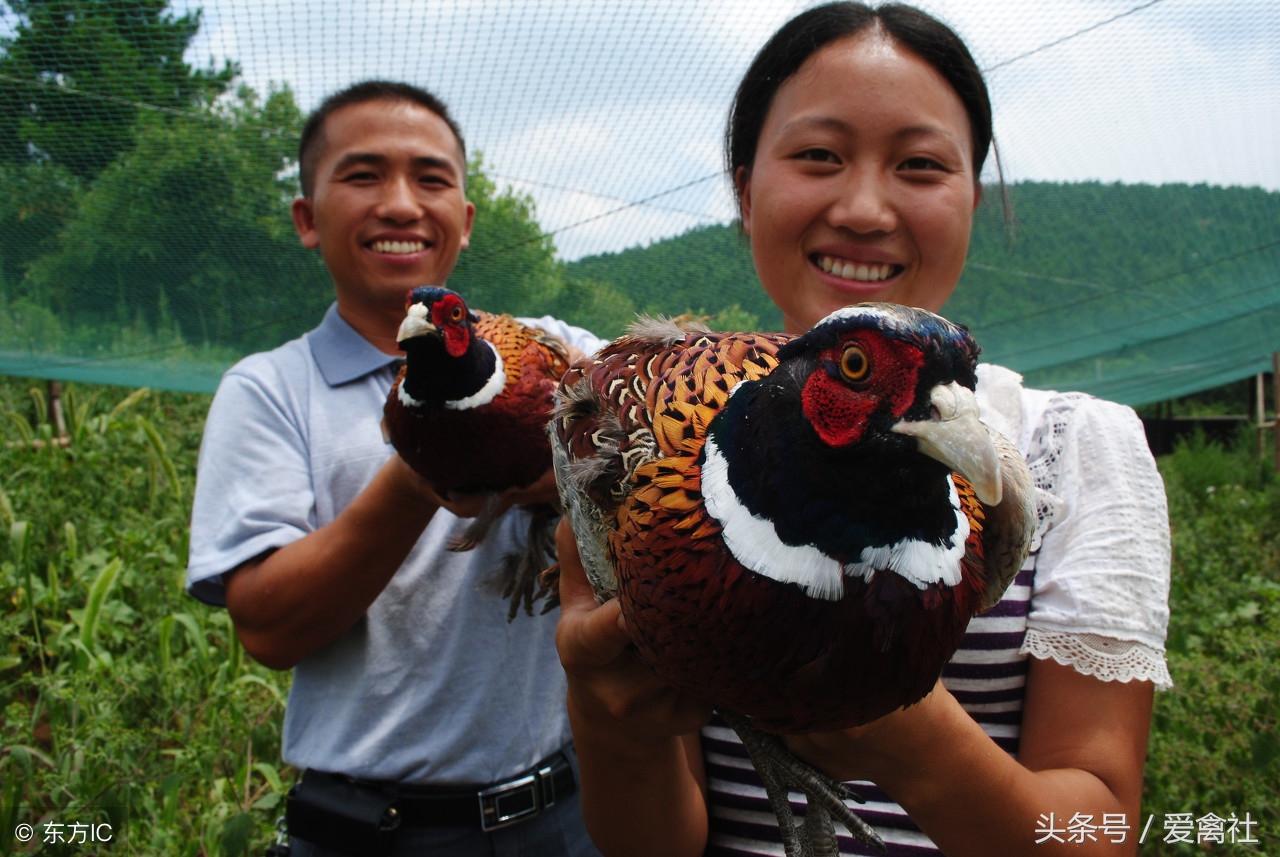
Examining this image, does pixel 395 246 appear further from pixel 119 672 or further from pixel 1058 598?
pixel 119 672

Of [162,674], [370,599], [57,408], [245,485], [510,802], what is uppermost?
[57,408]

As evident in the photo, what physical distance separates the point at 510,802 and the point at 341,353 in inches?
42.0

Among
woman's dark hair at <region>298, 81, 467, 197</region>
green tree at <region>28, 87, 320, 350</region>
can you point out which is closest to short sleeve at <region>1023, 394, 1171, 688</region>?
woman's dark hair at <region>298, 81, 467, 197</region>

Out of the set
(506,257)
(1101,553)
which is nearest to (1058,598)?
(1101,553)

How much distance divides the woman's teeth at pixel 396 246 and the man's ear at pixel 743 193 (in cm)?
78

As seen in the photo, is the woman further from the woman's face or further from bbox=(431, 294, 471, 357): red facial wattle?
bbox=(431, 294, 471, 357): red facial wattle

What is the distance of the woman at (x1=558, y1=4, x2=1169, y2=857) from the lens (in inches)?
53.5

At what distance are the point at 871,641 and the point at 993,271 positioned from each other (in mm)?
3931

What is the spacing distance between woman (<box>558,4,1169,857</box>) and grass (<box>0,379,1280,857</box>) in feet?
4.28

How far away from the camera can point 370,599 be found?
1.92 m

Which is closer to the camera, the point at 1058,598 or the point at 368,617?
the point at 1058,598

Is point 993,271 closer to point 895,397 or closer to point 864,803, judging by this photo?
point 864,803

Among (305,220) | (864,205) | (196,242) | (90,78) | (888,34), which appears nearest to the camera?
(864,205)

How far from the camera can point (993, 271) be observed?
463 cm
